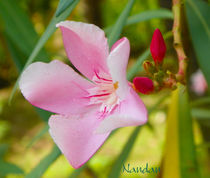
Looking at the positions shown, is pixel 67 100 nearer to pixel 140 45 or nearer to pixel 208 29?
pixel 208 29

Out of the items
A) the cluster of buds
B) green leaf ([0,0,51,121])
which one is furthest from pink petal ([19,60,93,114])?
green leaf ([0,0,51,121])

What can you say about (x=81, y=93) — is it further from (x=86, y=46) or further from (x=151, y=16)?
(x=151, y=16)

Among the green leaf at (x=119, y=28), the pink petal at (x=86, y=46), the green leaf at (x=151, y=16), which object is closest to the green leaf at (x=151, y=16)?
the green leaf at (x=151, y=16)

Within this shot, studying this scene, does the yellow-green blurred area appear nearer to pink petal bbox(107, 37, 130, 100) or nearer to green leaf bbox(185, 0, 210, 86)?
green leaf bbox(185, 0, 210, 86)

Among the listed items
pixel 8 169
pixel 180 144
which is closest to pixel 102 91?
pixel 180 144

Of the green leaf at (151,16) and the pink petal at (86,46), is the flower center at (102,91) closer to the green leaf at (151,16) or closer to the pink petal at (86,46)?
the pink petal at (86,46)
